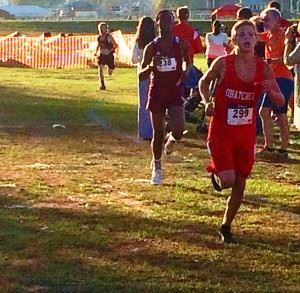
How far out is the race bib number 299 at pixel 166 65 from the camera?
11.3m

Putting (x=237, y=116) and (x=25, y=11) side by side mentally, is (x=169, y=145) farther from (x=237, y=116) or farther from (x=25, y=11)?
(x=25, y=11)

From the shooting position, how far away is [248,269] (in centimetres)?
786

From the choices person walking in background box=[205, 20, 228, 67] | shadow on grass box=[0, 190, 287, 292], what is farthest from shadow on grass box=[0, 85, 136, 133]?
shadow on grass box=[0, 190, 287, 292]

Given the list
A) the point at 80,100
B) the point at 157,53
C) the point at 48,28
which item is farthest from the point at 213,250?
the point at 48,28

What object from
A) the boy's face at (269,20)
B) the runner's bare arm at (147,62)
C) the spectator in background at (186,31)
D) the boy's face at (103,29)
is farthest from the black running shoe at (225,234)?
the boy's face at (103,29)

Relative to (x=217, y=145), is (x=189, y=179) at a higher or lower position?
lower

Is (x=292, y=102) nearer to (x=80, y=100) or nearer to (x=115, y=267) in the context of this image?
(x=80, y=100)

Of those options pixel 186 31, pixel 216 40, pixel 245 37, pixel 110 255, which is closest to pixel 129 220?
pixel 110 255

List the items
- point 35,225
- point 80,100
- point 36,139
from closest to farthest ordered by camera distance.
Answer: point 35,225
point 36,139
point 80,100

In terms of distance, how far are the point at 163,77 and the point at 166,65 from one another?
0.14m

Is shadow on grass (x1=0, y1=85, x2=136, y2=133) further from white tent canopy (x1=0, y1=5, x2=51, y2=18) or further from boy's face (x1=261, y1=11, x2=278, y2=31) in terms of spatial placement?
white tent canopy (x1=0, y1=5, x2=51, y2=18)

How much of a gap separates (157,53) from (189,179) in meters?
1.54

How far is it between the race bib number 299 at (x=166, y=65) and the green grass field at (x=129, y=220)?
4.10 feet

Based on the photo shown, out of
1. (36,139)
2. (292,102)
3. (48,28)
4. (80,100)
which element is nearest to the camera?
(36,139)
